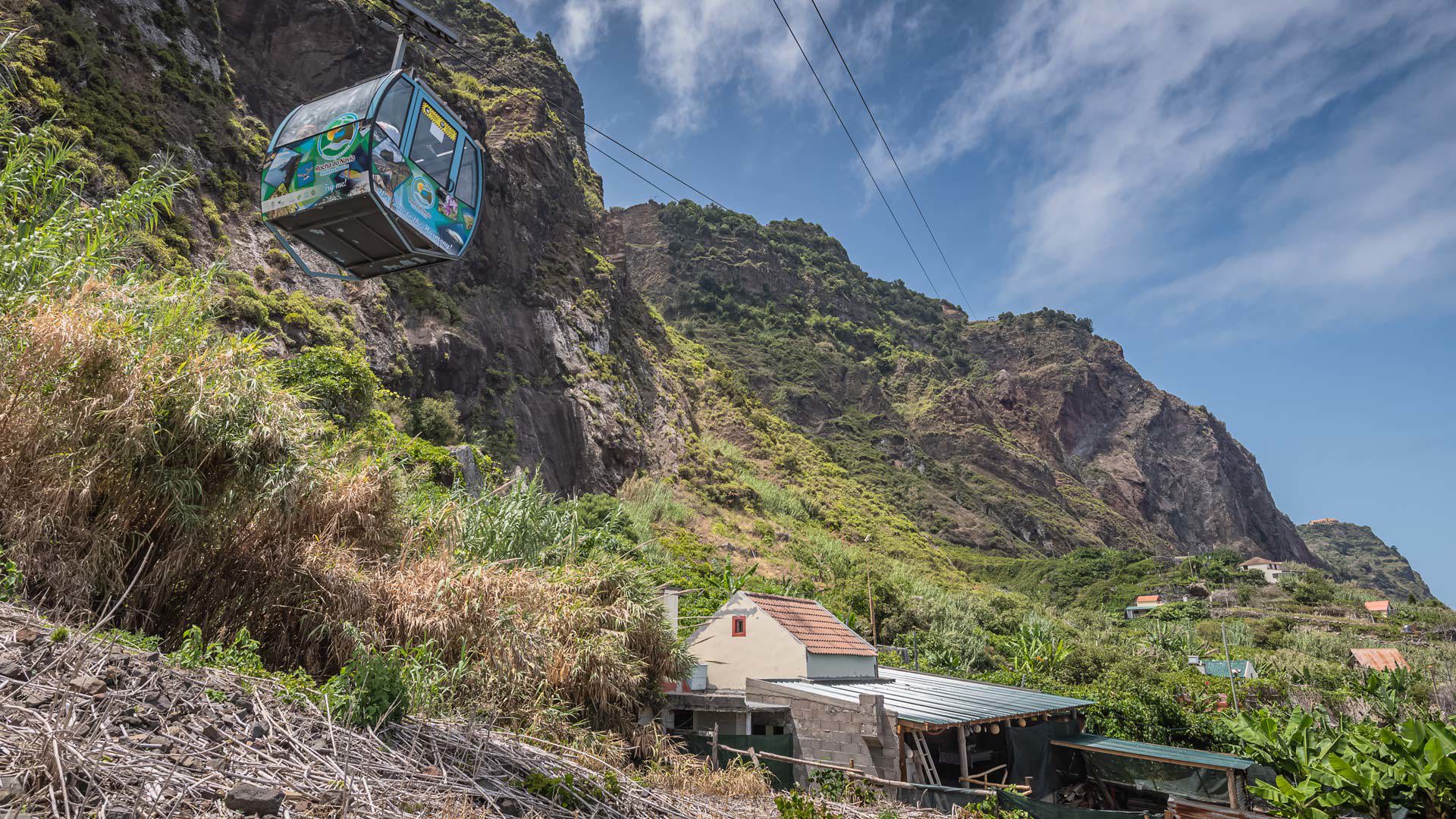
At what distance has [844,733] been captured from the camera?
12953 millimetres

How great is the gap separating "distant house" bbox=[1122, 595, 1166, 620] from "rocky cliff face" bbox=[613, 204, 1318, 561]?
40.4 ft

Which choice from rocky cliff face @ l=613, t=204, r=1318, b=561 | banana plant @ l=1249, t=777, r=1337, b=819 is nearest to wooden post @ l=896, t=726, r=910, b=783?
banana plant @ l=1249, t=777, r=1337, b=819

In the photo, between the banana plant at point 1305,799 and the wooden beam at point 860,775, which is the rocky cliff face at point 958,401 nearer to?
the wooden beam at point 860,775

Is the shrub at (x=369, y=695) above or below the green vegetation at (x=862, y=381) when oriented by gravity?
below

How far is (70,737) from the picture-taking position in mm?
3586

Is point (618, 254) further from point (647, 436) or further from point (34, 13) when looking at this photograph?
point (34, 13)

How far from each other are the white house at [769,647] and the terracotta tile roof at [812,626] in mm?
24

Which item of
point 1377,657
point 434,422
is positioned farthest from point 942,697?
point 1377,657

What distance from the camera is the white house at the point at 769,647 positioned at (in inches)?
635

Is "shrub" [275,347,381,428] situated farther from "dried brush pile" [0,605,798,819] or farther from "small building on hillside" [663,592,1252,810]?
"dried brush pile" [0,605,798,819]

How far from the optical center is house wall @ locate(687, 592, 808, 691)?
16.1 meters

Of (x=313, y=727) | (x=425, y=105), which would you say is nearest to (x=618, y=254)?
(x=425, y=105)

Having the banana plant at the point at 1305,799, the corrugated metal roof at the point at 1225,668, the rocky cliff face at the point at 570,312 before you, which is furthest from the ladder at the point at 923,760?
the corrugated metal roof at the point at 1225,668

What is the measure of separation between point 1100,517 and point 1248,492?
59218 millimetres
